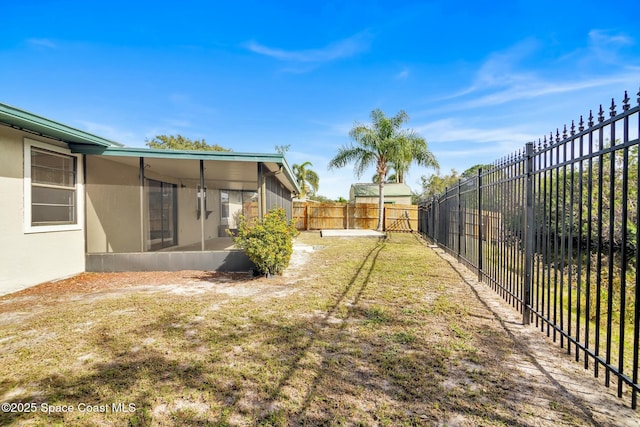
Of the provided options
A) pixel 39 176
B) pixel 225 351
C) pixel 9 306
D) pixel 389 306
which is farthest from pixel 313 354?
pixel 39 176

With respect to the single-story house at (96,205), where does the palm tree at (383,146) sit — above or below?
above

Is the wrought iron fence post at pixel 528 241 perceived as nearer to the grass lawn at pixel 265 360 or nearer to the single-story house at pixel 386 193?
the grass lawn at pixel 265 360

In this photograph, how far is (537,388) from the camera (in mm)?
2242

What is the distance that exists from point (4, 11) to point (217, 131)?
1929cm

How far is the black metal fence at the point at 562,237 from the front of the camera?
78.3 inches

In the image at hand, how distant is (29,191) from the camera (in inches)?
208

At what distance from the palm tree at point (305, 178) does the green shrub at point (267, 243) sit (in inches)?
804

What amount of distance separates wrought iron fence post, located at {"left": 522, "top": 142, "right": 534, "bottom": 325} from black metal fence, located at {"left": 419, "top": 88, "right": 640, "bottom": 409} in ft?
0.04

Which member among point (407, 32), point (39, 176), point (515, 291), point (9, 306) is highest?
point (407, 32)

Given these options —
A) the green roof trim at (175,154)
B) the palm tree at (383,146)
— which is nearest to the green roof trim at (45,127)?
the green roof trim at (175,154)

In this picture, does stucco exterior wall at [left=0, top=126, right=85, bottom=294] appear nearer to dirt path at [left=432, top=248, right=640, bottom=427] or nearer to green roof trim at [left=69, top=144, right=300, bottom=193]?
green roof trim at [left=69, top=144, right=300, bottom=193]

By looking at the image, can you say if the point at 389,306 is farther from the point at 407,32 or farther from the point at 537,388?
the point at 407,32

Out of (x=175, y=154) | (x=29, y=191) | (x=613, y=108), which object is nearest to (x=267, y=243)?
(x=175, y=154)

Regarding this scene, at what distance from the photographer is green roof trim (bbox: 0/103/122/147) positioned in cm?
438
